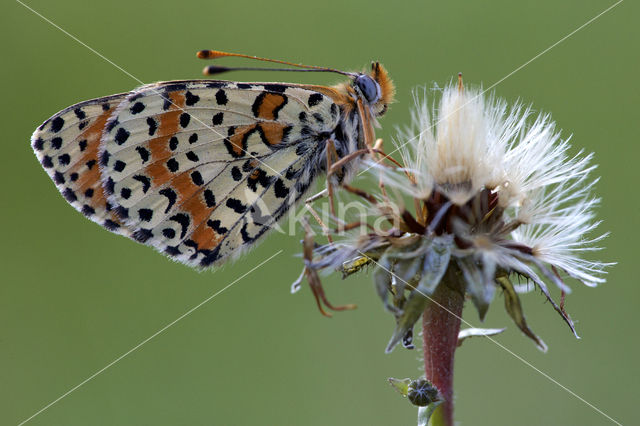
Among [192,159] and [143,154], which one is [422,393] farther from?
[143,154]

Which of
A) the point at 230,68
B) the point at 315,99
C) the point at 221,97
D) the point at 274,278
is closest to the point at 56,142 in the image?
the point at 221,97

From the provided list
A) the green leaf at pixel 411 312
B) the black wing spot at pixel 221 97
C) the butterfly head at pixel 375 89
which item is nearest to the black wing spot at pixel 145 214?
the black wing spot at pixel 221 97

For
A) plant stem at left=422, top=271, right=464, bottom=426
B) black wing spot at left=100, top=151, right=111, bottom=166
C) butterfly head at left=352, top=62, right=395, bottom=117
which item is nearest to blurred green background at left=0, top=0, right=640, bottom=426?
butterfly head at left=352, top=62, right=395, bottom=117

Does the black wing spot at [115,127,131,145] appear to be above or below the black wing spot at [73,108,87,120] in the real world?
below

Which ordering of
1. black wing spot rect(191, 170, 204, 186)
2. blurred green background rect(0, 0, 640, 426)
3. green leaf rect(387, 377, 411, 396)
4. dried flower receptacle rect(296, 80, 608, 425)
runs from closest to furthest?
dried flower receptacle rect(296, 80, 608, 425) < green leaf rect(387, 377, 411, 396) < black wing spot rect(191, 170, 204, 186) < blurred green background rect(0, 0, 640, 426)

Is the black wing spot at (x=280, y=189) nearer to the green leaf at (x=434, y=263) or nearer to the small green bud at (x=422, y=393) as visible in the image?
the green leaf at (x=434, y=263)

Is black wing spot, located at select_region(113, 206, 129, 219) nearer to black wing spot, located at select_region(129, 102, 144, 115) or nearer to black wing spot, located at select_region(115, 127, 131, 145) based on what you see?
black wing spot, located at select_region(115, 127, 131, 145)

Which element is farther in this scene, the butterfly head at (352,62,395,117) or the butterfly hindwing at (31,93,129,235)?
the butterfly hindwing at (31,93,129,235)

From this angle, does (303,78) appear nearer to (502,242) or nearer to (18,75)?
(18,75)
